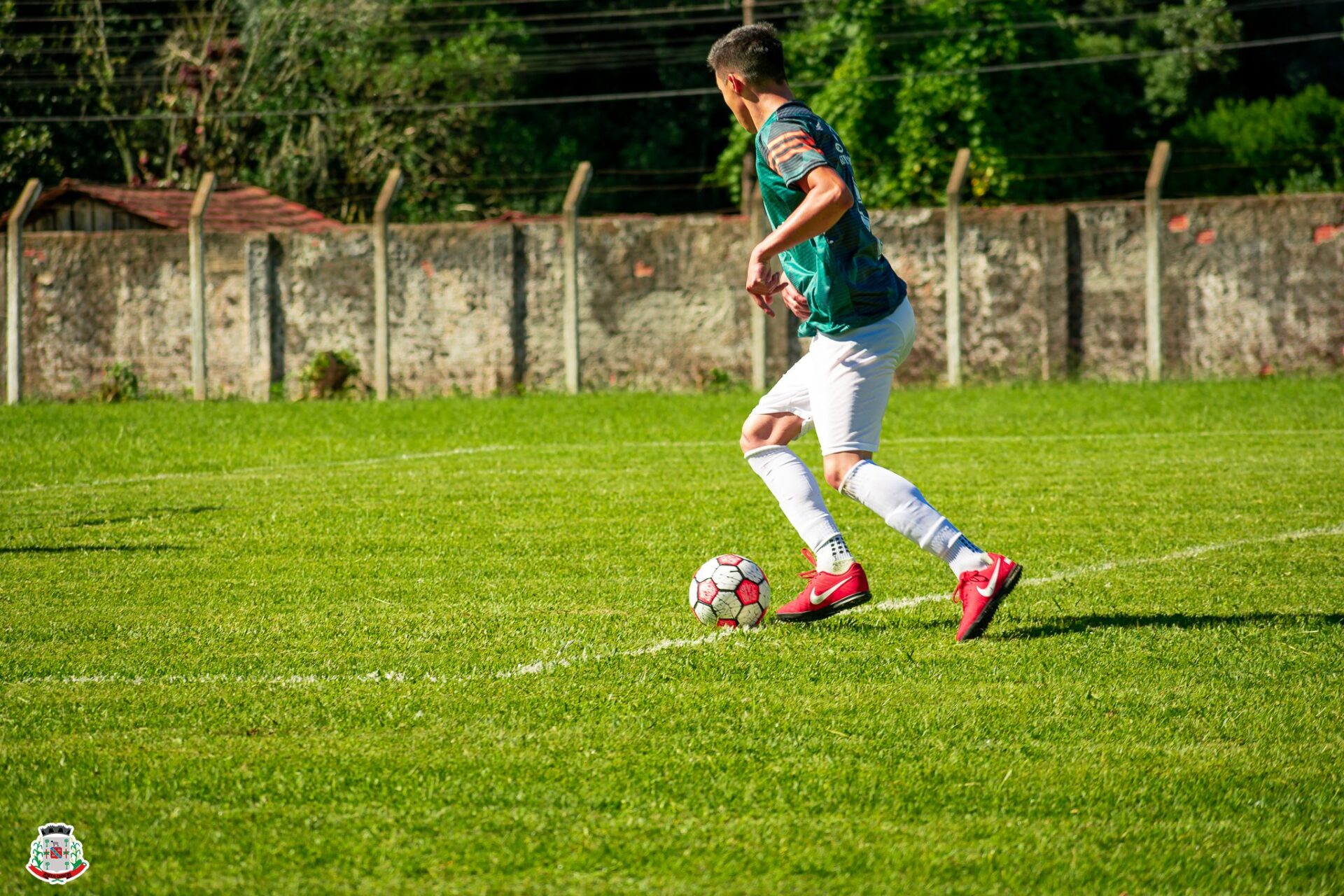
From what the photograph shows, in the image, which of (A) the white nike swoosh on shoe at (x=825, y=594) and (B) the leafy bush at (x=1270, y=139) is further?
(B) the leafy bush at (x=1270, y=139)

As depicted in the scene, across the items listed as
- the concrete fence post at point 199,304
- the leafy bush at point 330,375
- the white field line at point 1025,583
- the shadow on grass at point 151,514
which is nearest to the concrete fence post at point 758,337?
the leafy bush at point 330,375

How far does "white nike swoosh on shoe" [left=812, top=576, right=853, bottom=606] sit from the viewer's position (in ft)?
17.6

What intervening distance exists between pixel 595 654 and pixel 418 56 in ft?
106

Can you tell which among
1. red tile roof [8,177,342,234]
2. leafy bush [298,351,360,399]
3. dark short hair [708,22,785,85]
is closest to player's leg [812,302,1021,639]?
dark short hair [708,22,785,85]

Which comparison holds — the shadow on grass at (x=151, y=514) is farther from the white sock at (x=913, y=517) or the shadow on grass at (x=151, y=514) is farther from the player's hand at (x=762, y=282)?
the white sock at (x=913, y=517)

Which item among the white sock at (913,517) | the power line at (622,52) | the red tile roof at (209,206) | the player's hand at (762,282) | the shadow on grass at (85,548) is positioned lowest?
the shadow on grass at (85,548)

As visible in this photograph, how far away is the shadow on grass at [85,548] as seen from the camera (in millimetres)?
7430

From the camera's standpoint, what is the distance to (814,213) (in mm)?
4949

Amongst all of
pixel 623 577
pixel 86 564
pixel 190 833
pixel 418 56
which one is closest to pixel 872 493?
pixel 623 577

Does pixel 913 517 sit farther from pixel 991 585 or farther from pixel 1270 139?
pixel 1270 139

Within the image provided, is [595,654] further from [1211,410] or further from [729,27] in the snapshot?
[729,27]

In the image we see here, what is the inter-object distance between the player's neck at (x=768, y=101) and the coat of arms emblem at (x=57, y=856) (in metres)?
3.40

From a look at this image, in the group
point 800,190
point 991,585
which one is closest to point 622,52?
point 800,190

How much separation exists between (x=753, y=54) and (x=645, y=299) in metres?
14.7
